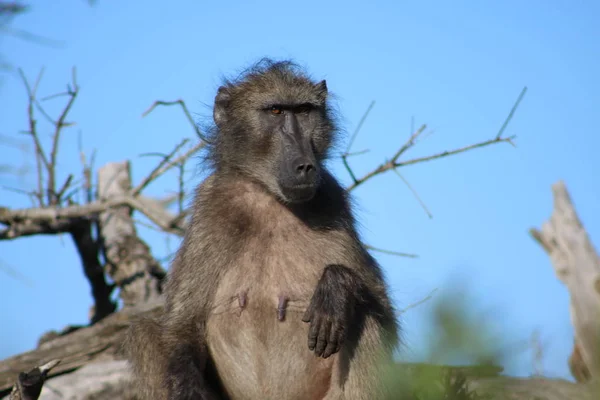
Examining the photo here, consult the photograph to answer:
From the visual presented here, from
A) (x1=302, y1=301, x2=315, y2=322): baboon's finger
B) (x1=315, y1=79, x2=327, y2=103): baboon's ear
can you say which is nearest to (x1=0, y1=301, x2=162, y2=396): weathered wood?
(x1=302, y1=301, x2=315, y2=322): baboon's finger

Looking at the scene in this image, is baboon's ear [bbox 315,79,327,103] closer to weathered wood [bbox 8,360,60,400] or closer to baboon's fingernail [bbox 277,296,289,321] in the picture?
baboon's fingernail [bbox 277,296,289,321]

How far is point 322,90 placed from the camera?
491cm

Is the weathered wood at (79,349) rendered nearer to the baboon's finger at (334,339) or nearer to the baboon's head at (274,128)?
A: the baboon's head at (274,128)

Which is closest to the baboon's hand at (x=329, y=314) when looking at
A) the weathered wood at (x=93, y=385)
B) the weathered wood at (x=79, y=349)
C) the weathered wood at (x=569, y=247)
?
the weathered wood at (x=93, y=385)

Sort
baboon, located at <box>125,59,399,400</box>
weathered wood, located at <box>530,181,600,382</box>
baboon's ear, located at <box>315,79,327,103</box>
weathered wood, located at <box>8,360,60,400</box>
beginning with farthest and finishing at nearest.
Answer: weathered wood, located at <box>530,181,600,382</box> → baboon's ear, located at <box>315,79,327,103</box> → baboon, located at <box>125,59,399,400</box> → weathered wood, located at <box>8,360,60,400</box>

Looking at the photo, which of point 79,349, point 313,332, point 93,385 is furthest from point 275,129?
point 79,349

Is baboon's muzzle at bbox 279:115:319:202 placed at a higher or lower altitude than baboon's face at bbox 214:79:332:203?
lower

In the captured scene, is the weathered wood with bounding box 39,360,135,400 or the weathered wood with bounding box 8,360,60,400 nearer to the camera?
the weathered wood with bounding box 8,360,60,400

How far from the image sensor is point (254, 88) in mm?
4781

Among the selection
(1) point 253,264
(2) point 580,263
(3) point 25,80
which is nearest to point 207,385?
(1) point 253,264

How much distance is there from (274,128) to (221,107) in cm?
48

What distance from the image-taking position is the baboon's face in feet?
14.5

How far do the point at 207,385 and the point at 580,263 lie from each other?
559 centimetres

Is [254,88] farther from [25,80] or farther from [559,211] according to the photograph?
[559,211]
